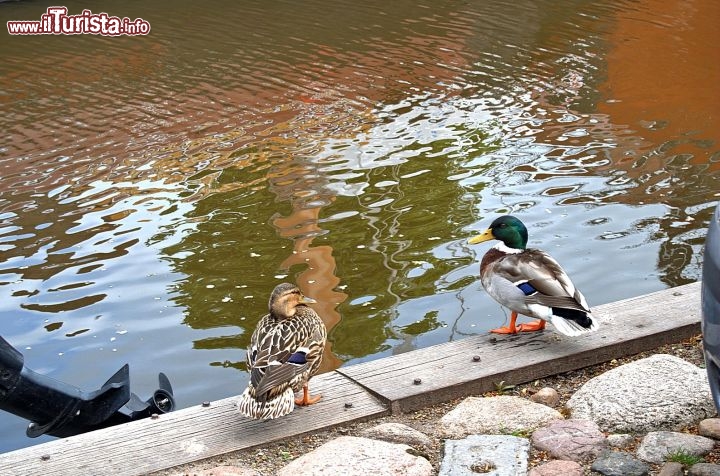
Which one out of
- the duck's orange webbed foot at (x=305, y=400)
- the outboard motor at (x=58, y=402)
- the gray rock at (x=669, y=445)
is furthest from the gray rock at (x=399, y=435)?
the outboard motor at (x=58, y=402)

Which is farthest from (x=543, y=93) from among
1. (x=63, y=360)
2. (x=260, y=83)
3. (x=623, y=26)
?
(x=63, y=360)

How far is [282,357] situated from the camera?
4066 mm

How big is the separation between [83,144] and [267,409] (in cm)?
748

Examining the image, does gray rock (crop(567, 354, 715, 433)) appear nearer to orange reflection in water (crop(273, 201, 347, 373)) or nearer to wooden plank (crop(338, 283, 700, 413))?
wooden plank (crop(338, 283, 700, 413))

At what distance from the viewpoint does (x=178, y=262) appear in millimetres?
7547

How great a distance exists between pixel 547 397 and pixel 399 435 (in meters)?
→ 0.72

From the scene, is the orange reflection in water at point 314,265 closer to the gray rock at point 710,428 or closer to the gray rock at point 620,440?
the gray rock at point 620,440

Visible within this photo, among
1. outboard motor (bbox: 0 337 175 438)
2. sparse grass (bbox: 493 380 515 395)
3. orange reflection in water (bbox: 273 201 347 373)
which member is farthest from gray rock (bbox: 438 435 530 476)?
orange reflection in water (bbox: 273 201 347 373)

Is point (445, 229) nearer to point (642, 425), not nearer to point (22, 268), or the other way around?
point (22, 268)

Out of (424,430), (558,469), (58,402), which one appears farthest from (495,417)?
(58,402)

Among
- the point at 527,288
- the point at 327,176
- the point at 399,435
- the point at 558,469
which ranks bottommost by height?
the point at 327,176

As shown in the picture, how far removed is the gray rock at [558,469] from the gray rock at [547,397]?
641 mm

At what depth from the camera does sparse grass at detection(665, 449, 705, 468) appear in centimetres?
368

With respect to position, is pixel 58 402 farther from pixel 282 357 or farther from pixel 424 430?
pixel 424 430
